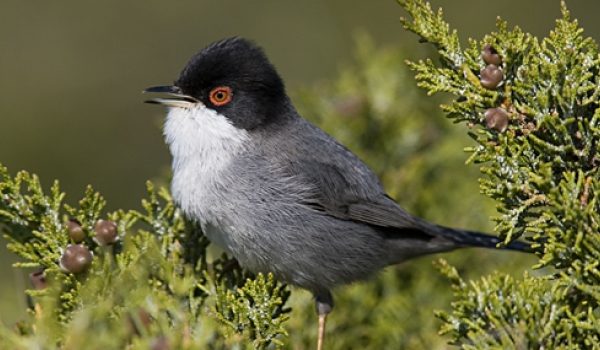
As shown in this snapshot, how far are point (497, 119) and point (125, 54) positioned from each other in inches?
244

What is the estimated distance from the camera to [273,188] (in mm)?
3742

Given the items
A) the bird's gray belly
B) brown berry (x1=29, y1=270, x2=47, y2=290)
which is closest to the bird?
the bird's gray belly

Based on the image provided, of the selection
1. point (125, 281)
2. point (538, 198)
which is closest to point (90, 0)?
point (125, 281)

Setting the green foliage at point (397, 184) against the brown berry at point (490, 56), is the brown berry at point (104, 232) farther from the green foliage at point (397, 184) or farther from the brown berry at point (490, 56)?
the brown berry at point (490, 56)

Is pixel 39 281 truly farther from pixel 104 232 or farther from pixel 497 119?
pixel 497 119

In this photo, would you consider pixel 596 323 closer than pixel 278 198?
Yes

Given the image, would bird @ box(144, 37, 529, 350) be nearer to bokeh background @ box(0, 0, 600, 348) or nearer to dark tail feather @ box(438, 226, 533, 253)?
dark tail feather @ box(438, 226, 533, 253)

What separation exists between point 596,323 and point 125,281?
5.21 ft

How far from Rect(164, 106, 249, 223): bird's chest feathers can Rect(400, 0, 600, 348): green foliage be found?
1.29 metres

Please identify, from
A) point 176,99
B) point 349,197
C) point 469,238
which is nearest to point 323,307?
point 349,197

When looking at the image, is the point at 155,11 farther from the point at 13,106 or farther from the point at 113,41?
the point at 13,106

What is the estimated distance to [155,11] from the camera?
8.66m

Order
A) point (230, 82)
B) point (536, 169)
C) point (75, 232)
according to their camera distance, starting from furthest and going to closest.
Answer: point (230, 82) → point (75, 232) → point (536, 169)

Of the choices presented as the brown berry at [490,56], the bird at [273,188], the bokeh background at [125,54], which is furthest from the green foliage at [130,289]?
the bokeh background at [125,54]
